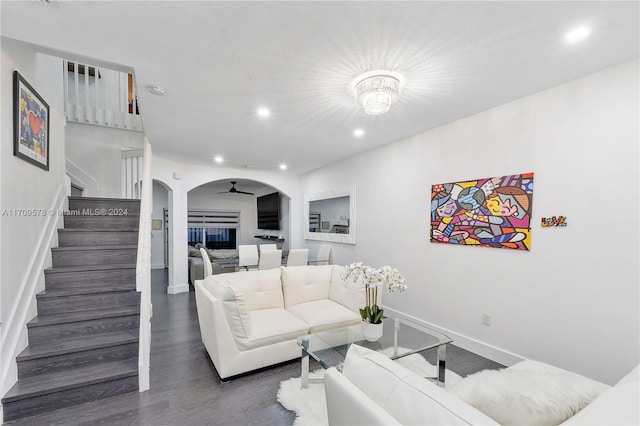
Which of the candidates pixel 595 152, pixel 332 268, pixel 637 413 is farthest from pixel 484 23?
pixel 332 268

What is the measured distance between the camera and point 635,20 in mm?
1626

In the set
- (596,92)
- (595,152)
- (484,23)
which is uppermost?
(484,23)

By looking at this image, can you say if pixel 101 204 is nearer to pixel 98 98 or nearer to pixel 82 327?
pixel 82 327

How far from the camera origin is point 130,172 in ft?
15.3

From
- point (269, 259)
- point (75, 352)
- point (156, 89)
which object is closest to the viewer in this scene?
point (75, 352)

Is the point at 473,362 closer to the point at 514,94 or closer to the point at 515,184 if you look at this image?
the point at 515,184

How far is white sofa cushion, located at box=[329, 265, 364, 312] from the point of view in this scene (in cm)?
307

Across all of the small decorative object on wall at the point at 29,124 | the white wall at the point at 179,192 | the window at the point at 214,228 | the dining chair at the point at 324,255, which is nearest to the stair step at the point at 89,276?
the small decorative object on wall at the point at 29,124

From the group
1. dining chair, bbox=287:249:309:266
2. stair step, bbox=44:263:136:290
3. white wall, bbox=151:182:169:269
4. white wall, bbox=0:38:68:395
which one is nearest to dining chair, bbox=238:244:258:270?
dining chair, bbox=287:249:309:266

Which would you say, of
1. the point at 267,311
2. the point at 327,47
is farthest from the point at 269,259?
the point at 327,47

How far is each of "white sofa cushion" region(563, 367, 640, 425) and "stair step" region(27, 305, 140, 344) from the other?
3.11 m

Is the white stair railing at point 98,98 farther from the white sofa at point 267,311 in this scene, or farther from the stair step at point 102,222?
the white sofa at point 267,311

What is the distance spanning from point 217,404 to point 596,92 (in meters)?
3.72

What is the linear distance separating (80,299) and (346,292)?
2582mm
